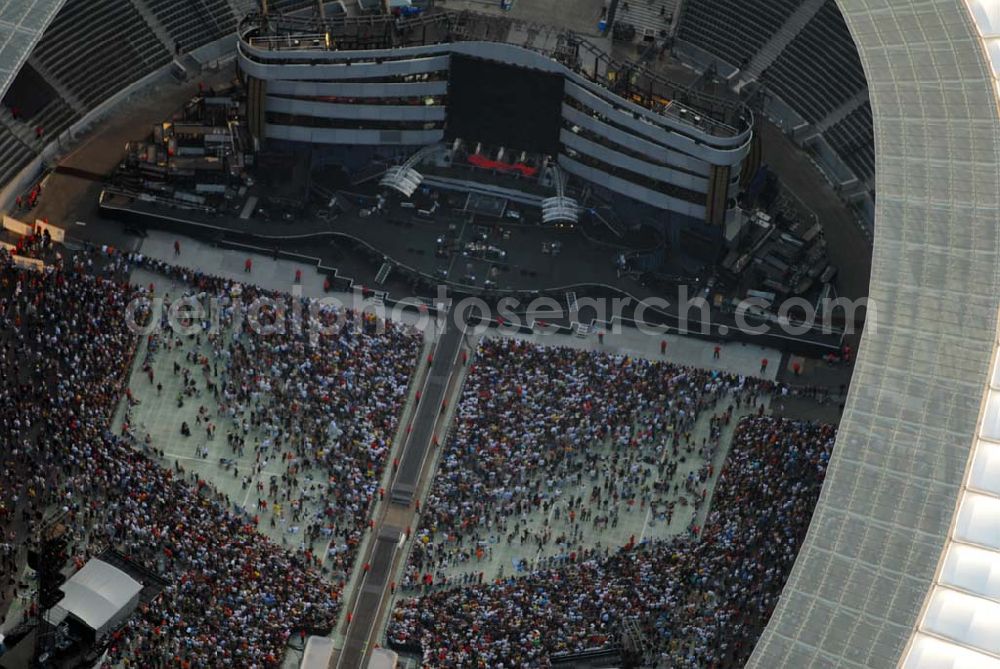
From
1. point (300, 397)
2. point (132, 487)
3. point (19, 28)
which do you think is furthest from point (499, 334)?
point (19, 28)

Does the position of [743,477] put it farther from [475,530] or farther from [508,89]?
[508,89]

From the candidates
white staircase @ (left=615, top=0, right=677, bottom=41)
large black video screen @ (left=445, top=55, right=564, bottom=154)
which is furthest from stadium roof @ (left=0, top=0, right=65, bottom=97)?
white staircase @ (left=615, top=0, right=677, bottom=41)

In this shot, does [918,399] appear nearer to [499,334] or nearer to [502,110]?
[499,334]

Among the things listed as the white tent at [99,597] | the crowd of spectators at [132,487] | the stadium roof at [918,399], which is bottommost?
the white tent at [99,597]

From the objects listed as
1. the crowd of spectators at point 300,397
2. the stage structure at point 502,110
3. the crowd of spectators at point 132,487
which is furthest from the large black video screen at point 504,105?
the crowd of spectators at point 132,487

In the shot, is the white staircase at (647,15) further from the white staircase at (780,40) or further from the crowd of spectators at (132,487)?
the crowd of spectators at (132,487)

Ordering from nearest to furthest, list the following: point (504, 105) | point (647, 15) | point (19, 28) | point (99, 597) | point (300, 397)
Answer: point (99, 597)
point (19, 28)
point (300, 397)
point (504, 105)
point (647, 15)

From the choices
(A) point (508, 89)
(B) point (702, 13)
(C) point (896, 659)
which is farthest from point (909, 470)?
(B) point (702, 13)
